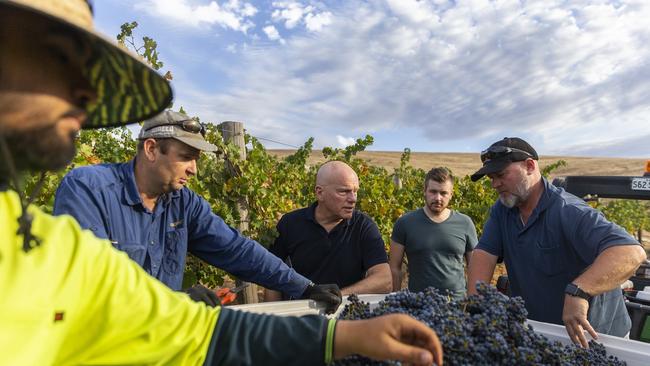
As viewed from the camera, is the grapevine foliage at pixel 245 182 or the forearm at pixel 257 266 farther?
the grapevine foliage at pixel 245 182

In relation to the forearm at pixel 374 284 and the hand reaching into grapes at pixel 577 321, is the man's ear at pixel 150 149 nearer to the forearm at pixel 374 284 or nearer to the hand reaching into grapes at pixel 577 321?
the forearm at pixel 374 284

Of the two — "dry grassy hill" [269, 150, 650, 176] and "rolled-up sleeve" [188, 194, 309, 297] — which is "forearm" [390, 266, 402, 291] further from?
"dry grassy hill" [269, 150, 650, 176]

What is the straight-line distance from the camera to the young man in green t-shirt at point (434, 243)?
434 cm

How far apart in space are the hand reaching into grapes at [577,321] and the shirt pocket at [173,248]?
78.2 inches

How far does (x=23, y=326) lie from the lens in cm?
90

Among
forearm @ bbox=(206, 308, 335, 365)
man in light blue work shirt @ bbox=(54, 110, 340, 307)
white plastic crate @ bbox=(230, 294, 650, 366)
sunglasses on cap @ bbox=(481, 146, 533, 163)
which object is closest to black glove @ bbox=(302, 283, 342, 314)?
white plastic crate @ bbox=(230, 294, 650, 366)

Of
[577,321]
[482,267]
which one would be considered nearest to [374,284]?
[482,267]

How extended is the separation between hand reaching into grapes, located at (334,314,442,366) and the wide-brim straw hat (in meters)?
0.78

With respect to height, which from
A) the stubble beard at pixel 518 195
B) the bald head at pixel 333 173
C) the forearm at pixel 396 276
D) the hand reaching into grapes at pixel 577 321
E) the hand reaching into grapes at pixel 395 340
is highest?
the bald head at pixel 333 173

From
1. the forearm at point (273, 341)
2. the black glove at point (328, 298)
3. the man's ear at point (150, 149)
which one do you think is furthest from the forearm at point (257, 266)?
the forearm at point (273, 341)

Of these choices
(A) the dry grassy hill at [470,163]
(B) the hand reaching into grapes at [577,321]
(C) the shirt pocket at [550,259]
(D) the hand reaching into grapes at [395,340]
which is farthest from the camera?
(A) the dry grassy hill at [470,163]

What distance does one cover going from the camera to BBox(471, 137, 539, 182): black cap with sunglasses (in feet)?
9.09

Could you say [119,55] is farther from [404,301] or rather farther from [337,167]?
[337,167]

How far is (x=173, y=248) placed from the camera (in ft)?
8.41
